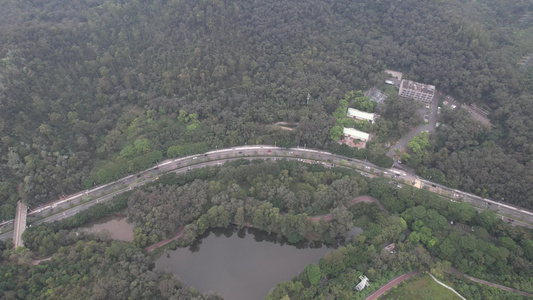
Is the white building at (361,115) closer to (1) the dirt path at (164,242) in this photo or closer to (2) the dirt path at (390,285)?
(2) the dirt path at (390,285)

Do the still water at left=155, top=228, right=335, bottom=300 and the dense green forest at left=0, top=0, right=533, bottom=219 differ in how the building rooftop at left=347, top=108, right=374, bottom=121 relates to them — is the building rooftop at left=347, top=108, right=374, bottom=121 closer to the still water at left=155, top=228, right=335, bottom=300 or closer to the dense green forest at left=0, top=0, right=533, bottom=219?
the dense green forest at left=0, top=0, right=533, bottom=219

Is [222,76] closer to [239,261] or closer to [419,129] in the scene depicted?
[239,261]

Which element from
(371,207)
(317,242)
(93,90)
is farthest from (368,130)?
(93,90)

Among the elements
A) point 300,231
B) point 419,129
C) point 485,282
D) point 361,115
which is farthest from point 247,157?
point 485,282

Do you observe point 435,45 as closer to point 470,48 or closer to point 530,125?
point 470,48

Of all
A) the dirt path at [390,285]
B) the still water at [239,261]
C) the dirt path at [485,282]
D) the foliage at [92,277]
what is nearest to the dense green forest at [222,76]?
Answer: the foliage at [92,277]
